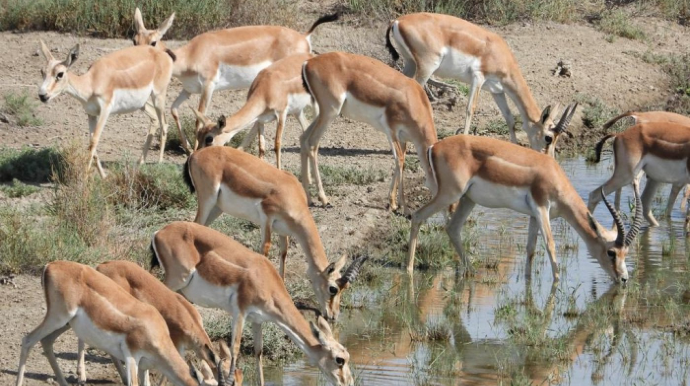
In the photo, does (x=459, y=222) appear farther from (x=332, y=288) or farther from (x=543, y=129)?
(x=543, y=129)

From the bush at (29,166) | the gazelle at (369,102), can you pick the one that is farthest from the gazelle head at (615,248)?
the bush at (29,166)

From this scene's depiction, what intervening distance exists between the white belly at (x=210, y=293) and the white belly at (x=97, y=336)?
3.32ft

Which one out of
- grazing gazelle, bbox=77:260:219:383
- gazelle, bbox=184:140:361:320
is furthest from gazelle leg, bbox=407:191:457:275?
grazing gazelle, bbox=77:260:219:383

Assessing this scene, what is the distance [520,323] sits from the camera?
30.5 ft

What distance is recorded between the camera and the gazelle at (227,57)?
43.9 ft

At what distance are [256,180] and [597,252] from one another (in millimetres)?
3026

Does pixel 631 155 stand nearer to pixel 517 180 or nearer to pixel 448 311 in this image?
pixel 517 180

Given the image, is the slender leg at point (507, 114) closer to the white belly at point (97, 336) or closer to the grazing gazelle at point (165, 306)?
the grazing gazelle at point (165, 306)

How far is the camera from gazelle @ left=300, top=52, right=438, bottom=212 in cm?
1173

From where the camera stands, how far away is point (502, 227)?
12.0 meters

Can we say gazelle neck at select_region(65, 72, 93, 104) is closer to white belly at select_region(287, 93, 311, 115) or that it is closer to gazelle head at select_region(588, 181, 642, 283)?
white belly at select_region(287, 93, 311, 115)

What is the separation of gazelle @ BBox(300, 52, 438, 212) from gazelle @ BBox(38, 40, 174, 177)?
1862 mm

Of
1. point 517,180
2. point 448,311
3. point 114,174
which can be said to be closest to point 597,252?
point 517,180

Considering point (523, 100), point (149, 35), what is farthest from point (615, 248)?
point (149, 35)
